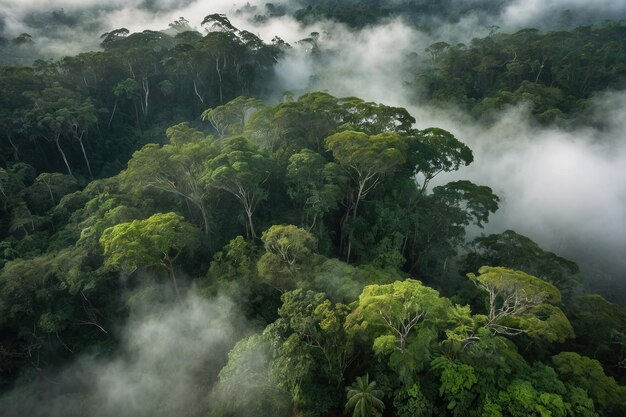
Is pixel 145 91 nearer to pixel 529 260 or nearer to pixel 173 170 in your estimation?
pixel 173 170

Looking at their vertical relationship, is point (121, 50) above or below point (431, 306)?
above

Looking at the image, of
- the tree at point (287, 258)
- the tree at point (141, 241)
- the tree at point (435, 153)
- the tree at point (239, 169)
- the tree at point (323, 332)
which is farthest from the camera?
the tree at point (435, 153)

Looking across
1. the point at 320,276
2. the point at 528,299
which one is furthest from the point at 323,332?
the point at 528,299

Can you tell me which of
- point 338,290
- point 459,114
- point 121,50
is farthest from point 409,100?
point 338,290

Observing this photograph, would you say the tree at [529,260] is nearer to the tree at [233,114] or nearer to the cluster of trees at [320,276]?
the cluster of trees at [320,276]

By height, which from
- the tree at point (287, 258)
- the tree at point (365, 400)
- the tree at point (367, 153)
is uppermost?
the tree at point (367, 153)

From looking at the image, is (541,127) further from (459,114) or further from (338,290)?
(338,290)

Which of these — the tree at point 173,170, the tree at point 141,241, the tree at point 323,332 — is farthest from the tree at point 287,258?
the tree at point 173,170

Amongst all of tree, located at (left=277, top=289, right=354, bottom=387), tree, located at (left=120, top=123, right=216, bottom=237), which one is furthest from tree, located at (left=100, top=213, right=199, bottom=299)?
tree, located at (left=277, top=289, right=354, bottom=387)
